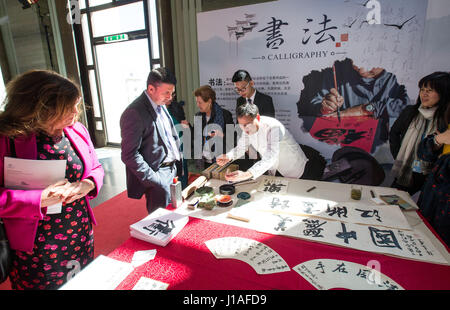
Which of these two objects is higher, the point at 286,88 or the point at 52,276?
the point at 286,88

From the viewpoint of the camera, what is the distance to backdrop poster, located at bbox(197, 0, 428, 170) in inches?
98.6

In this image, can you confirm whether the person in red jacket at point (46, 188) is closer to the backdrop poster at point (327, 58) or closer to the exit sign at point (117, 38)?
the backdrop poster at point (327, 58)

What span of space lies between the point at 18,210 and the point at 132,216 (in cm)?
192

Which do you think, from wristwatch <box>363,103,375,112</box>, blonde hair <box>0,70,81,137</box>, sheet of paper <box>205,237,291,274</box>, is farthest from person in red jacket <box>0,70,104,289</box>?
wristwatch <box>363,103,375,112</box>

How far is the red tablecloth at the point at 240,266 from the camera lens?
38.9 inches

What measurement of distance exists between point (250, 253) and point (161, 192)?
90 centimetres

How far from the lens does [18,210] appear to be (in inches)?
39.8

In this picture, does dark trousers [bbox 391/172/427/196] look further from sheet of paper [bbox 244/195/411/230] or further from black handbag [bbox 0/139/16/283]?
black handbag [bbox 0/139/16/283]

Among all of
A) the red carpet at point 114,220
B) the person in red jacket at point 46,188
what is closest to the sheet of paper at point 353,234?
Result: the person in red jacket at point 46,188

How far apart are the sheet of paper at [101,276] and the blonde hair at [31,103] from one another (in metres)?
0.64

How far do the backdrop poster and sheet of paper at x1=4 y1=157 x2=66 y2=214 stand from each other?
2548 millimetres

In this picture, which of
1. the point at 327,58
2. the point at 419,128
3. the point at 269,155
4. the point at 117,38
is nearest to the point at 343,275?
the point at 269,155

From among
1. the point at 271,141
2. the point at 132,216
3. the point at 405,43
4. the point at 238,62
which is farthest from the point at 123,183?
the point at 405,43

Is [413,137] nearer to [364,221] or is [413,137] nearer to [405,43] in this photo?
[405,43]
